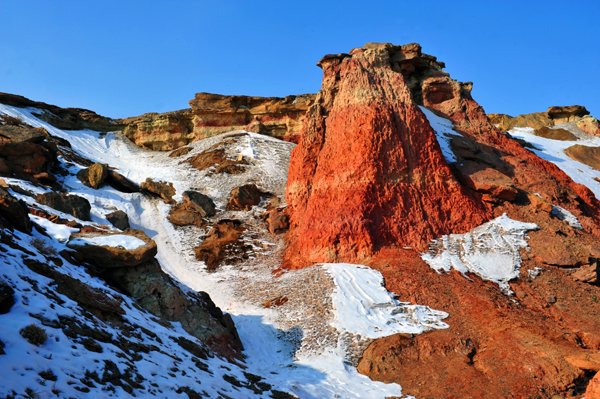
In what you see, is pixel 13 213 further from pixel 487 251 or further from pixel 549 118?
pixel 549 118

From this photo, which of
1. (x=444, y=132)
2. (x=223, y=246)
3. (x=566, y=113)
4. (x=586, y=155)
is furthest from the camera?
(x=566, y=113)

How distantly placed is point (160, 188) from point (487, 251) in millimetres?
20047

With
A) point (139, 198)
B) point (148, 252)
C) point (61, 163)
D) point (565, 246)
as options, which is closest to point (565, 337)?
point (565, 246)

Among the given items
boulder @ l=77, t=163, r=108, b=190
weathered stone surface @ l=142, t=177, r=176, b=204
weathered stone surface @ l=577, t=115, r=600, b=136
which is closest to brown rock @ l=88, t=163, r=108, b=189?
boulder @ l=77, t=163, r=108, b=190

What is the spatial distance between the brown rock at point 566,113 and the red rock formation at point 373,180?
31.1 metres

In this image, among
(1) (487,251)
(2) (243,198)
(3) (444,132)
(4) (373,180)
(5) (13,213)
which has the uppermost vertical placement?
(3) (444,132)

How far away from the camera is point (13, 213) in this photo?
366 inches

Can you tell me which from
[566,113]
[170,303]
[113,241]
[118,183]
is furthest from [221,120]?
[566,113]

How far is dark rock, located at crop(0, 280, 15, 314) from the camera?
5699 mm

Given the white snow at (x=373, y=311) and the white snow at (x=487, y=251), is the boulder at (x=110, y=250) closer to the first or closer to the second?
the white snow at (x=373, y=311)

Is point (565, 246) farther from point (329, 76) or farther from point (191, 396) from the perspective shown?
point (191, 396)

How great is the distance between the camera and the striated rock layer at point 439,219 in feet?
33.8

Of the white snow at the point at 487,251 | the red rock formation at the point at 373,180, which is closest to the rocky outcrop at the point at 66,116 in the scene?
the red rock formation at the point at 373,180

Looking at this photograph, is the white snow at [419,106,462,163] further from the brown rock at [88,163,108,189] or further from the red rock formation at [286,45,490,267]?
the brown rock at [88,163,108,189]
